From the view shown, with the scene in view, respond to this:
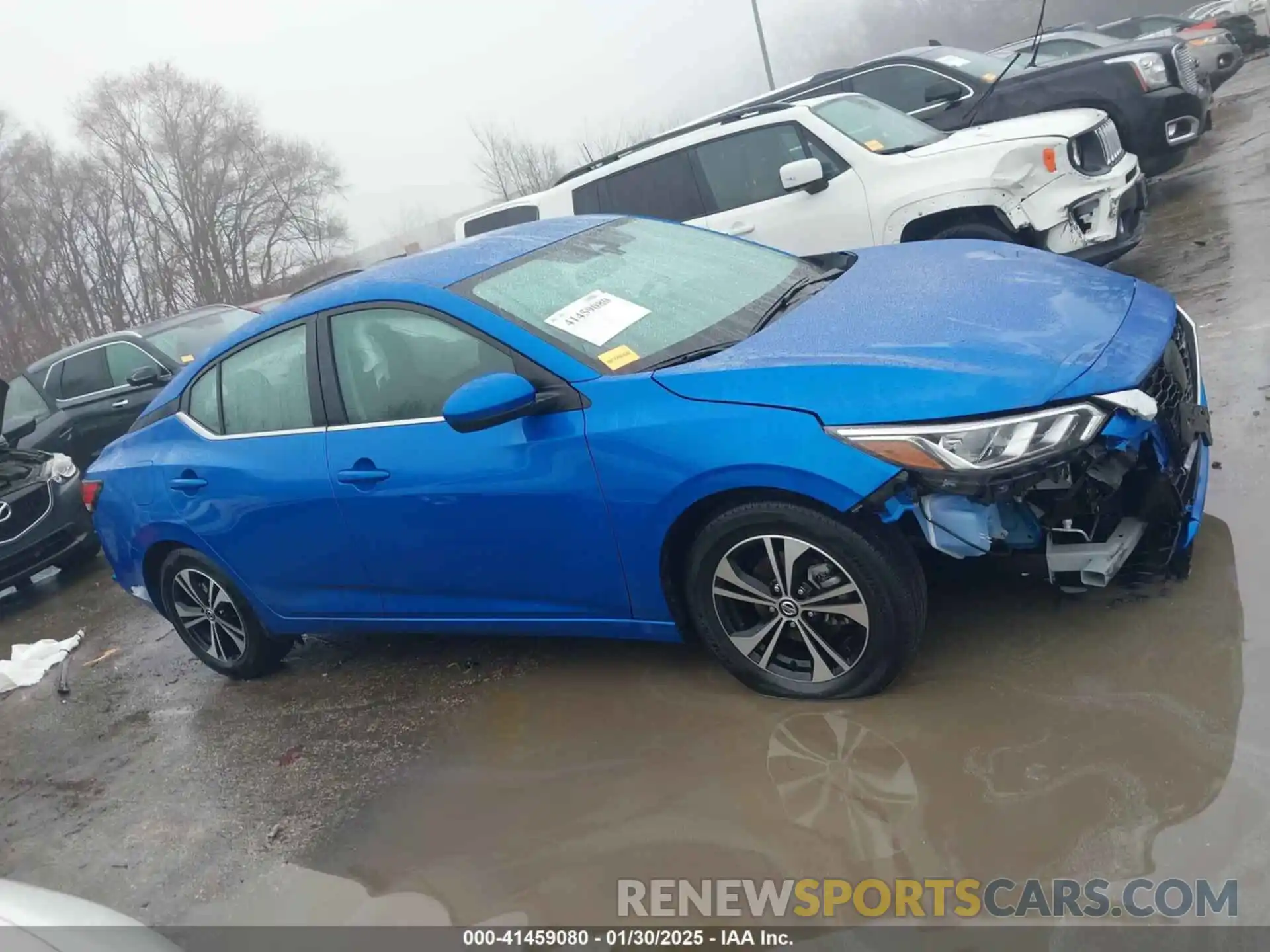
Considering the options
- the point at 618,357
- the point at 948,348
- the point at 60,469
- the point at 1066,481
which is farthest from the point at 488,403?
the point at 60,469

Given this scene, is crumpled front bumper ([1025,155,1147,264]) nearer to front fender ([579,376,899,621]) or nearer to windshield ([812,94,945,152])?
windshield ([812,94,945,152])

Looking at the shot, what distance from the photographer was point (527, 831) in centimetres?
326

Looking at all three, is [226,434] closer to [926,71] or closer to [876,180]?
[876,180]

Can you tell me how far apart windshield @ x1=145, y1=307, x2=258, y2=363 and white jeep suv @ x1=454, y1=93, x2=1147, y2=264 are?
436 centimetres

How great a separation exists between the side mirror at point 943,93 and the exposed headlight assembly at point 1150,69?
1302 mm

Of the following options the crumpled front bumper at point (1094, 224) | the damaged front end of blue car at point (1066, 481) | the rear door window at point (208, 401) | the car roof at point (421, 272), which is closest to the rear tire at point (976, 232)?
the crumpled front bumper at point (1094, 224)

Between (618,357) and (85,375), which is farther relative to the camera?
(85,375)

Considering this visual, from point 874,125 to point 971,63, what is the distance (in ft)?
8.57

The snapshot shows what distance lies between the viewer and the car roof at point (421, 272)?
4004 millimetres

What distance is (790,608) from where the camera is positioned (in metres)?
3.27

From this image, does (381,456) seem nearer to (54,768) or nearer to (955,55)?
(54,768)

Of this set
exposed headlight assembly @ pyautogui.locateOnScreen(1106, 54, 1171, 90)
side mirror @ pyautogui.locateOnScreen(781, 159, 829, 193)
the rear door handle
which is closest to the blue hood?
the rear door handle

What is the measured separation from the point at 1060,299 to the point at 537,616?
2114 mm

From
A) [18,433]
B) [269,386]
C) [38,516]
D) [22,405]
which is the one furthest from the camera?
[22,405]
